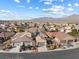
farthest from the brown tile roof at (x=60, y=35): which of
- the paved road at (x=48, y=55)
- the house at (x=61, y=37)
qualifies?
the paved road at (x=48, y=55)

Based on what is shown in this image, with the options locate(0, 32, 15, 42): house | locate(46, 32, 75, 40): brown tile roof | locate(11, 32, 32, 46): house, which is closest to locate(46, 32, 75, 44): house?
locate(46, 32, 75, 40): brown tile roof

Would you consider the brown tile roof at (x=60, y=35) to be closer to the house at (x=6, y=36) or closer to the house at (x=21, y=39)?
the house at (x=21, y=39)

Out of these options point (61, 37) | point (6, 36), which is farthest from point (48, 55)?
point (6, 36)

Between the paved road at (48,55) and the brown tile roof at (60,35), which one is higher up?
the brown tile roof at (60,35)

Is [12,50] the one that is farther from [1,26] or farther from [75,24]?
[75,24]

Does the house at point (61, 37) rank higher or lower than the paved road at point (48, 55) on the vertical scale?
higher

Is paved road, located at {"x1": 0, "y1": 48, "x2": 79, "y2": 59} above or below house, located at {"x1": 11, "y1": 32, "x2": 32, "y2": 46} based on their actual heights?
below

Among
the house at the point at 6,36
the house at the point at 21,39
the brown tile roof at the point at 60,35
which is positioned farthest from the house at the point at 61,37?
the house at the point at 6,36

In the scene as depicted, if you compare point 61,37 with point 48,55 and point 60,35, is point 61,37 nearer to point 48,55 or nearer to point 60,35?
point 60,35

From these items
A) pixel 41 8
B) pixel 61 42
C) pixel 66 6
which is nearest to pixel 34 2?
pixel 41 8

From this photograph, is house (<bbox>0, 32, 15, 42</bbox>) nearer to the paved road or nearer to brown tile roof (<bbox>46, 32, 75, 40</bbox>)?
the paved road

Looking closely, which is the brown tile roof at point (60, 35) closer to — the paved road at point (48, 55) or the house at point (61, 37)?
the house at point (61, 37)

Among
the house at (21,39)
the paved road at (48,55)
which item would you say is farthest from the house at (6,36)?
the paved road at (48,55)
